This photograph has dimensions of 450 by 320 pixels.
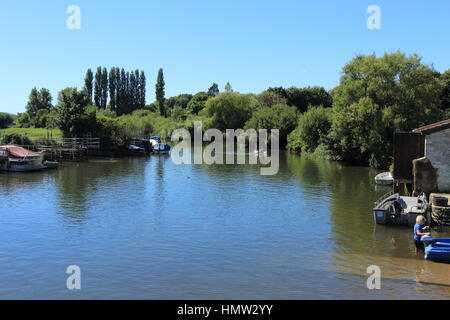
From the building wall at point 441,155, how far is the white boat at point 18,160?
37285mm

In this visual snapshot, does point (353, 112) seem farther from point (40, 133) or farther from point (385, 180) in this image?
point (40, 133)

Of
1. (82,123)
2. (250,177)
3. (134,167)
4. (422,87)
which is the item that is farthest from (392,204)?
(82,123)

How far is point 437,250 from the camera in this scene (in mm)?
17219

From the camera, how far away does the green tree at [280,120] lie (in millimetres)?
82438

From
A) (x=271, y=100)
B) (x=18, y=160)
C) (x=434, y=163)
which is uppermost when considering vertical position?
(x=271, y=100)

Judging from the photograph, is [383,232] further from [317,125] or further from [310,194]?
[317,125]

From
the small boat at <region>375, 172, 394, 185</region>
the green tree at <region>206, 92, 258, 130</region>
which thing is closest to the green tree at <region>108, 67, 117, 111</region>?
the green tree at <region>206, 92, 258, 130</region>

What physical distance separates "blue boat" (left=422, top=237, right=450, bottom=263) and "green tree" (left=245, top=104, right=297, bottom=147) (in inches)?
2569

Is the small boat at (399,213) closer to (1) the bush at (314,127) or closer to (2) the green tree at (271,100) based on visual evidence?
(1) the bush at (314,127)

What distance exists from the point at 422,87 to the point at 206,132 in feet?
206

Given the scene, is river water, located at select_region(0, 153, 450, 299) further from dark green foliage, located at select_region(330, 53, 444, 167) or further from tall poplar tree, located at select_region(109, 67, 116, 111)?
tall poplar tree, located at select_region(109, 67, 116, 111)

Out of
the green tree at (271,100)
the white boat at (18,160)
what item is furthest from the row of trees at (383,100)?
the green tree at (271,100)
